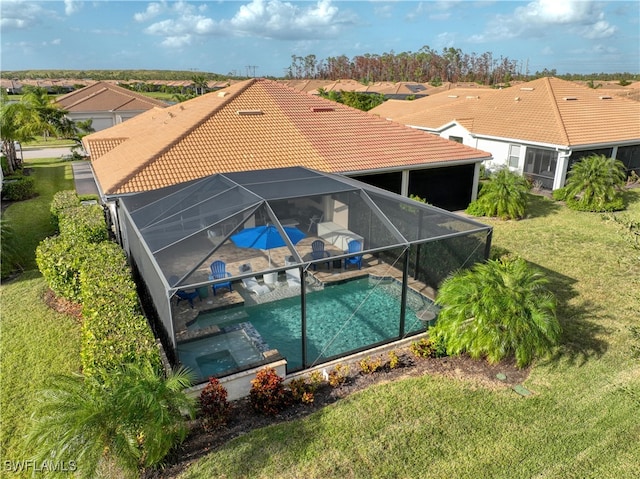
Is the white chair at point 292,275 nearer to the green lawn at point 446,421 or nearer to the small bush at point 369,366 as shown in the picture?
the small bush at point 369,366

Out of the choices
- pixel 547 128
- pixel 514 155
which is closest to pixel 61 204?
pixel 514 155

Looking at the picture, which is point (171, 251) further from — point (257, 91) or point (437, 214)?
point (257, 91)

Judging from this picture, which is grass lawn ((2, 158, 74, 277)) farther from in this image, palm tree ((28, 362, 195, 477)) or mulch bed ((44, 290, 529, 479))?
mulch bed ((44, 290, 529, 479))

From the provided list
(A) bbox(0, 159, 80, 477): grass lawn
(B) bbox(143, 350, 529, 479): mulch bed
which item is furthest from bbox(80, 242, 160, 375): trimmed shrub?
(B) bbox(143, 350, 529, 479): mulch bed

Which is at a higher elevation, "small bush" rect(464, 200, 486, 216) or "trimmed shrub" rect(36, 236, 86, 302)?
"trimmed shrub" rect(36, 236, 86, 302)

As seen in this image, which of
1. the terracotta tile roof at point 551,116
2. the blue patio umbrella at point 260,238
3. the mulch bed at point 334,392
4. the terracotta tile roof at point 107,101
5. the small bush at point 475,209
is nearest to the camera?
the mulch bed at point 334,392

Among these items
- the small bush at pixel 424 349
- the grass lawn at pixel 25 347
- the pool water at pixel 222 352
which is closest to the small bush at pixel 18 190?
the grass lawn at pixel 25 347

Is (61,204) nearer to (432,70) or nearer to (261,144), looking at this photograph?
(261,144)
